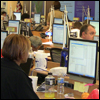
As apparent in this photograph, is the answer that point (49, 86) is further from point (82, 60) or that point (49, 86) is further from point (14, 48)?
point (14, 48)

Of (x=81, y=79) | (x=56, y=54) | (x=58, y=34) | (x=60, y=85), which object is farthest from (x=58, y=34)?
(x=81, y=79)

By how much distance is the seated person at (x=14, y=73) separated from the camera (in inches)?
63.5

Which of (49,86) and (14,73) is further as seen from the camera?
(49,86)

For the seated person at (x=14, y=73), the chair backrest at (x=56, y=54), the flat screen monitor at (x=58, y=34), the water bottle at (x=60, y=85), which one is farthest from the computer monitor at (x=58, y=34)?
the seated person at (x=14, y=73)

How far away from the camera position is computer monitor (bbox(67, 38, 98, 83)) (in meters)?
2.15

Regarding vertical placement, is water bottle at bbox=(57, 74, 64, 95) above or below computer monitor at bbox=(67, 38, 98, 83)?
below

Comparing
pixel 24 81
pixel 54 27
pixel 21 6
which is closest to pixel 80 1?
pixel 21 6

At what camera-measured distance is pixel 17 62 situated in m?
1.83

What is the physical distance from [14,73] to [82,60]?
80 cm

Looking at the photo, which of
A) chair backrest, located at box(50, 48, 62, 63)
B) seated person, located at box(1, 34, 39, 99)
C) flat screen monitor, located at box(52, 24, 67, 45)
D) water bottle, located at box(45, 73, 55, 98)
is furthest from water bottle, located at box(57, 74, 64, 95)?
flat screen monitor, located at box(52, 24, 67, 45)

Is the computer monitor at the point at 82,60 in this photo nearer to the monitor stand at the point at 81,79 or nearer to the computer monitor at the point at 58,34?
the monitor stand at the point at 81,79

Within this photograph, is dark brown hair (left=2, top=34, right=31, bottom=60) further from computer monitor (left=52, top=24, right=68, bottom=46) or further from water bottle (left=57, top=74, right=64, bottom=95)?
computer monitor (left=52, top=24, right=68, bottom=46)

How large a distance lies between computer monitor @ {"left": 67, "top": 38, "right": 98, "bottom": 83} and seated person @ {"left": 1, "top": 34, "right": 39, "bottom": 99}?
0.58m

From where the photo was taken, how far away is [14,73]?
64.7 inches
